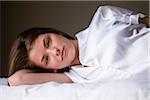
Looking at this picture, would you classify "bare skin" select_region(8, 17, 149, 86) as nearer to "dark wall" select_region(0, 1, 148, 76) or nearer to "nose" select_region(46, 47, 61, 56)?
"nose" select_region(46, 47, 61, 56)

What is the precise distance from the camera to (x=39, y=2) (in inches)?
81.0

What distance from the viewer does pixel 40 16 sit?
2066 millimetres

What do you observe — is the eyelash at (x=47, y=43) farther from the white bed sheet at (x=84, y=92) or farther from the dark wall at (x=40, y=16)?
the dark wall at (x=40, y=16)

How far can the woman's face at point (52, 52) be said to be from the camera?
1.09m

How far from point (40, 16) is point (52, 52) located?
3.32 ft

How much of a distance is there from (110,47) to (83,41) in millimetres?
183

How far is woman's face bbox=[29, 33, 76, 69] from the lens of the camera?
109 cm

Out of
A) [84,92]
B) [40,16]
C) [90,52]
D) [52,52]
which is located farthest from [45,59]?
[40,16]

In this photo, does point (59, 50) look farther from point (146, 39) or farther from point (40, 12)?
point (40, 12)

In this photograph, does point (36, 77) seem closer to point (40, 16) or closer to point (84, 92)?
point (84, 92)

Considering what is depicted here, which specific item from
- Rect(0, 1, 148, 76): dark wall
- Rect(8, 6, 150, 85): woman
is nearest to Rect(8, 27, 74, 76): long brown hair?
Rect(8, 6, 150, 85): woman

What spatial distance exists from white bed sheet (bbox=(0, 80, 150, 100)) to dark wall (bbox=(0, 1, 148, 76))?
46.0 inches

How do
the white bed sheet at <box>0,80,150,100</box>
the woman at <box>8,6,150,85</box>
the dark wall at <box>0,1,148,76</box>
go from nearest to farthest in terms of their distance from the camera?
the white bed sheet at <box>0,80,150,100</box> → the woman at <box>8,6,150,85</box> → the dark wall at <box>0,1,148,76</box>

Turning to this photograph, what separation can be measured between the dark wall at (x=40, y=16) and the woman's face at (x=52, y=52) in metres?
0.93
